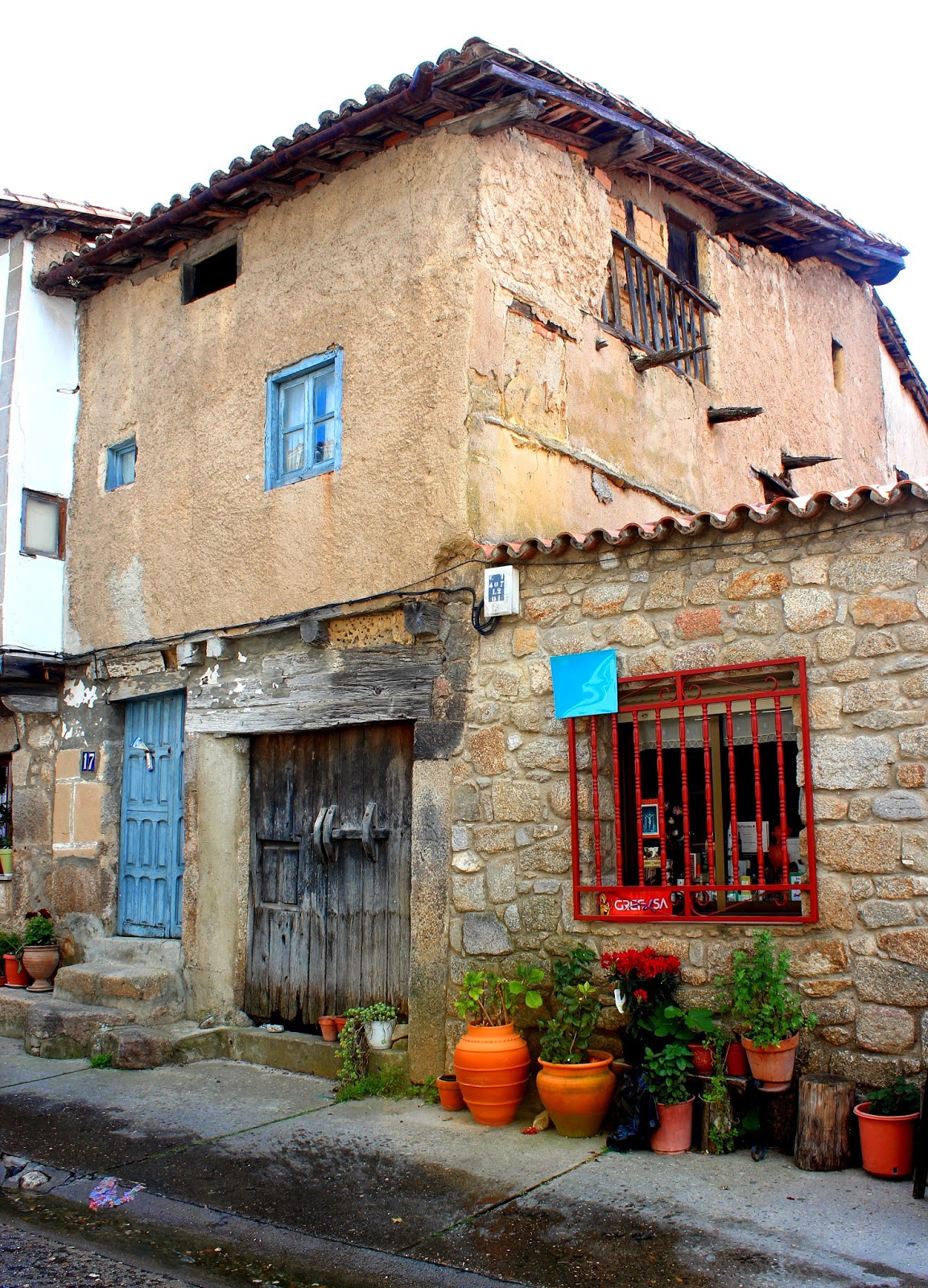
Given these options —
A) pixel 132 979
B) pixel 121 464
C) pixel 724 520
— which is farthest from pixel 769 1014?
pixel 121 464

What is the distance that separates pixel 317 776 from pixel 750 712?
311 centimetres

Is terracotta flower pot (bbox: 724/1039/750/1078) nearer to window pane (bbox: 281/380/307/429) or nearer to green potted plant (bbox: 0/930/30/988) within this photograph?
window pane (bbox: 281/380/307/429)

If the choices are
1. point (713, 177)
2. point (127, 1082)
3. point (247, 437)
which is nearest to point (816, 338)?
point (713, 177)

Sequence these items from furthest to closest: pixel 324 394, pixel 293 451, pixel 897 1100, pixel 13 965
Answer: pixel 13 965
pixel 293 451
pixel 324 394
pixel 897 1100

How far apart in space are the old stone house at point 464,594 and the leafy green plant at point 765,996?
0.13 metres

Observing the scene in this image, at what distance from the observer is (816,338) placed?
10500 millimetres

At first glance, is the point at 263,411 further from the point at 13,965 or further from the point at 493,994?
the point at 13,965

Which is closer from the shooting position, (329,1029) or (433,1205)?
(433,1205)

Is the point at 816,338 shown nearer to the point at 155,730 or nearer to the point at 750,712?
the point at 750,712

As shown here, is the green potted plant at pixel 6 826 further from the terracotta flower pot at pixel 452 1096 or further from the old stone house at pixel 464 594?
the terracotta flower pot at pixel 452 1096

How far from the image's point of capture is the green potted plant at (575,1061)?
5297 millimetres

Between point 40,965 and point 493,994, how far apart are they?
435 centimetres

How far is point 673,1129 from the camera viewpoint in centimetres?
510

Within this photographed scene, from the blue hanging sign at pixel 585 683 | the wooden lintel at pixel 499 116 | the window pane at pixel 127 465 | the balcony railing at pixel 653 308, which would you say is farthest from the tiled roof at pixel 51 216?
the blue hanging sign at pixel 585 683
